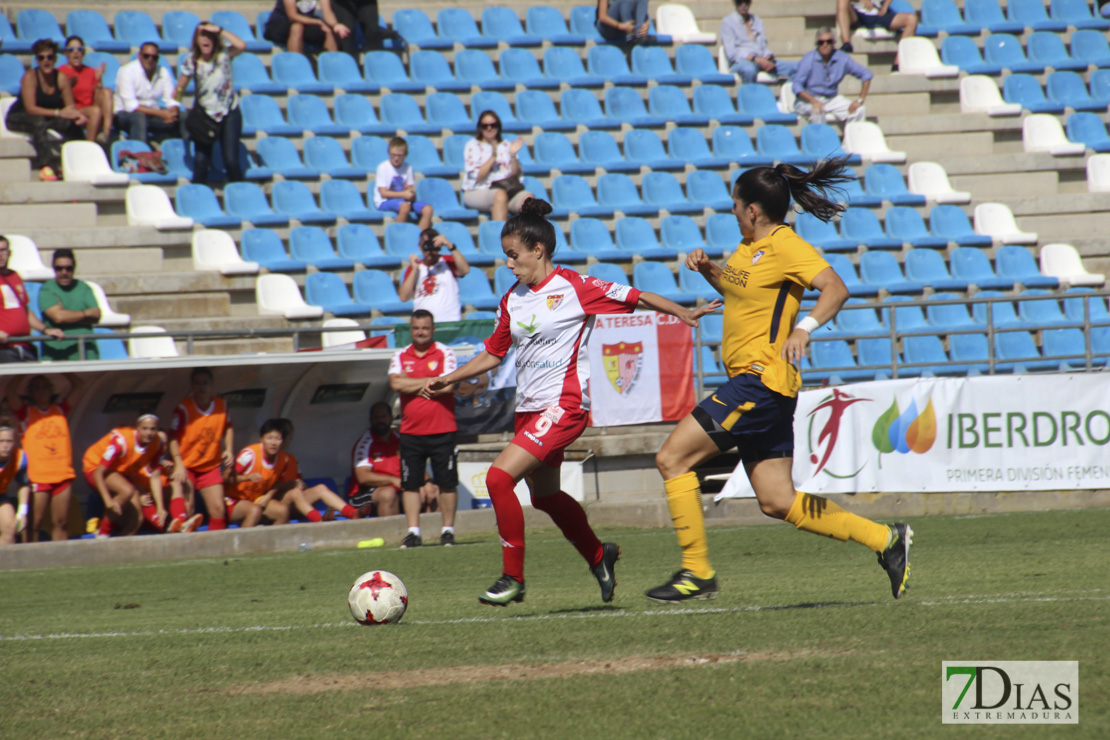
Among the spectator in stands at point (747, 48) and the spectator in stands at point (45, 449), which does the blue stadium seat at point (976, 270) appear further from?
the spectator in stands at point (45, 449)

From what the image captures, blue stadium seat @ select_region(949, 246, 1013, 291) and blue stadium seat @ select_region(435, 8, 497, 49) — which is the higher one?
blue stadium seat @ select_region(435, 8, 497, 49)

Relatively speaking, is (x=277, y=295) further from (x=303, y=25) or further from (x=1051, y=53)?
(x=1051, y=53)

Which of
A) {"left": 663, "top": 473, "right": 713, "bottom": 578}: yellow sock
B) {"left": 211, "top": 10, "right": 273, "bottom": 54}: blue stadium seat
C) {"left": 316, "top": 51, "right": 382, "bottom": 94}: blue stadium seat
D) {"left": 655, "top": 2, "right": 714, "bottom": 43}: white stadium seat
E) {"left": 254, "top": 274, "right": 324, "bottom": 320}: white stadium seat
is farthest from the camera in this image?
{"left": 655, "top": 2, "right": 714, "bottom": 43}: white stadium seat

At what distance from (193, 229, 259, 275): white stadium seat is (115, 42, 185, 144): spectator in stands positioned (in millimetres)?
2093

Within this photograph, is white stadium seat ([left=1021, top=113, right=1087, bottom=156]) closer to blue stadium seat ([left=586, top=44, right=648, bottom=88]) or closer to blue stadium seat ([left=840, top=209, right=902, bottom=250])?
blue stadium seat ([left=840, top=209, right=902, bottom=250])

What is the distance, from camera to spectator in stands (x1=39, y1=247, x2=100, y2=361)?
12.5 metres

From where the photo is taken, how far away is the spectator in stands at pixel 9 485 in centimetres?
1156

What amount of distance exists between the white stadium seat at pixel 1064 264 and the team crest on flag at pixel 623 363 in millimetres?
7908

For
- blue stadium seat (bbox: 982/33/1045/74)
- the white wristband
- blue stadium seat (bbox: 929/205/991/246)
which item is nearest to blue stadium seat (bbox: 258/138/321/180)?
blue stadium seat (bbox: 929/205/991/246)

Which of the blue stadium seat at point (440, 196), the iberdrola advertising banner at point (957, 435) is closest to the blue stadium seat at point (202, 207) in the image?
the blue stadium seat at point (440, 196)

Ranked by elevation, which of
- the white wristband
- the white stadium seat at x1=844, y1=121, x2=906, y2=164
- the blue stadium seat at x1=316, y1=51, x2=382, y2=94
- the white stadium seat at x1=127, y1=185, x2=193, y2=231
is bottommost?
the white wristband

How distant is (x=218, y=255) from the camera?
51.3 feet

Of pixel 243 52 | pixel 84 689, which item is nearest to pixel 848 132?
pixel 243 52

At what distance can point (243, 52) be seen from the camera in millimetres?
18969
